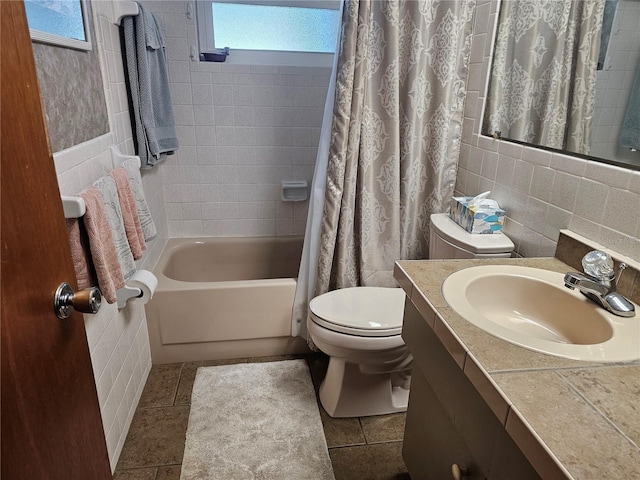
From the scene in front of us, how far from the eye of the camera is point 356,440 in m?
1.73

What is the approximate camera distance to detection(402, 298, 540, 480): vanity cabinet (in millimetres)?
788

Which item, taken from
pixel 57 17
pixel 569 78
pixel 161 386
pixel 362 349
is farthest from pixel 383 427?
pixel 57 17

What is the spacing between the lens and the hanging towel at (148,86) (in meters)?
1.81

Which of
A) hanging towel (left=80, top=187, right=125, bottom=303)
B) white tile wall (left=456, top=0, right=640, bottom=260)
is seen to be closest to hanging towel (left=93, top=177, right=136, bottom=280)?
hanging towel (left=80, top=187, right=125, bottom=303)

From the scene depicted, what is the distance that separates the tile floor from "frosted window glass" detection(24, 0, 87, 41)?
146 cm

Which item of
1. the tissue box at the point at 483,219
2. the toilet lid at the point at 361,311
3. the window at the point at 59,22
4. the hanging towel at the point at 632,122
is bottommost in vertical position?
the toilet lid at the point at 361,311

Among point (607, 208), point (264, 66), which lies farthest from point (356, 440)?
point (264, 66)

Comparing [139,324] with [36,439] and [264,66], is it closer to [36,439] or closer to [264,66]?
[36,439]

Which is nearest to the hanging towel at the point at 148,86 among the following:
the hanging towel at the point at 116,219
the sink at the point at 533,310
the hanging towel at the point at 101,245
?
the hanging towel at the point at 116,219

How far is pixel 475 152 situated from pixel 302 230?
4.25ft

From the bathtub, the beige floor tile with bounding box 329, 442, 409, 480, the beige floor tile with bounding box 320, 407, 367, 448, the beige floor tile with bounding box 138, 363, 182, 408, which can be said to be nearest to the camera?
the beige floor tile with bounding box 329, 442, 409, 480

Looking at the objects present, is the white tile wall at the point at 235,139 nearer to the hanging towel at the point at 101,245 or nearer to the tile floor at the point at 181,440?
the tile floor at the point at 181,440

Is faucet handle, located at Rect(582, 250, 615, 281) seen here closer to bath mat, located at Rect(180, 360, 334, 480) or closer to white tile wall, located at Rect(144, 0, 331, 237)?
bath mat, located at Rect(180, 360, 334, 480)

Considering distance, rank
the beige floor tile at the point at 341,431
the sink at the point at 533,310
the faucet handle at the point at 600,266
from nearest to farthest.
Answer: the sink at the point at 533,310
the faucet handle at the point at 600,266
the beige floor tile at the point at 341,431
